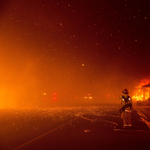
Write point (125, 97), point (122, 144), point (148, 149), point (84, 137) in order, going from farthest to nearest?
1. point (125, 97)
2. point (84, 137)
3. point (122, 144)
4. point (148, 149)

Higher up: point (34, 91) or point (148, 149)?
point (34, 91)

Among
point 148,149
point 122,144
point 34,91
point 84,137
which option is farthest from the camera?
point 34,91

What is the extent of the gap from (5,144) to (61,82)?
85524 mm

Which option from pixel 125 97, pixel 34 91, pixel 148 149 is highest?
pixel 34 91

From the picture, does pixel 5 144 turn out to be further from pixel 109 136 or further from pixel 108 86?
pixel 108 86

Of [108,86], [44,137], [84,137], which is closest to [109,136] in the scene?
[84,137]

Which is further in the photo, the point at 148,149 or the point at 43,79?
the point at 43,79

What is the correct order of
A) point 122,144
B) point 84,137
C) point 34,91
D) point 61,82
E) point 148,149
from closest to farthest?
point 148,149, point 122,144, point 84,137, point 34,91, point 61,82

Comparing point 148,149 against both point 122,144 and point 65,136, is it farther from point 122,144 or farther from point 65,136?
point 65,136

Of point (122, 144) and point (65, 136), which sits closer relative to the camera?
point (122, 144)

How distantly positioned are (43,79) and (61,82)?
621 inches

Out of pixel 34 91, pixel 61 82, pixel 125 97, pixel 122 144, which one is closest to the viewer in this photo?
pixel 122 144

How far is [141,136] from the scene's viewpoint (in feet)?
38.7

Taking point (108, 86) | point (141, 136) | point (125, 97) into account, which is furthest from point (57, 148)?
point (108, 86)
